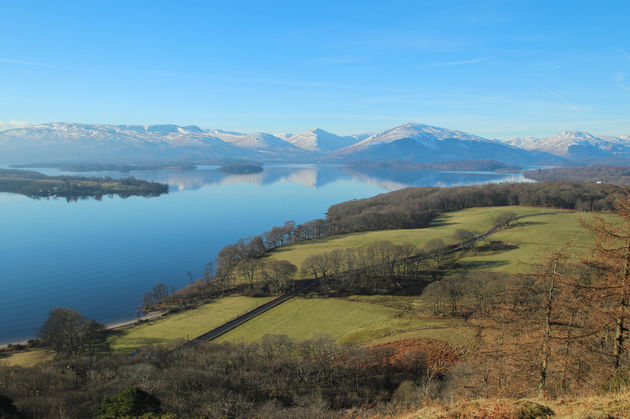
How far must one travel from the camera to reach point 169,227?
95.9 metres

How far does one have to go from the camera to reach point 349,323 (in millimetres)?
39000

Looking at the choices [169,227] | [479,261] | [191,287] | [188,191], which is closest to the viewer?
[191,287]

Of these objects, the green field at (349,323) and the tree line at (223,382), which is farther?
the green field at (349,323)

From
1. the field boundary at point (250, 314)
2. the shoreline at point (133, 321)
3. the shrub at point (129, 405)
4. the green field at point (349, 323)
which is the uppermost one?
the shrub at point (129, 405)

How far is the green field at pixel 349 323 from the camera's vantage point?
31578 millimetres

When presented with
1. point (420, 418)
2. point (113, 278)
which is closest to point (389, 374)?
point (420, 418)

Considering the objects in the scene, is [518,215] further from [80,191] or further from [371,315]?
[80,191]

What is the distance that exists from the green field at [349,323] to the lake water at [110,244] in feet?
66.1

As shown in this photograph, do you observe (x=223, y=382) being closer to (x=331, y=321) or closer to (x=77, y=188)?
(x=331, y=321)

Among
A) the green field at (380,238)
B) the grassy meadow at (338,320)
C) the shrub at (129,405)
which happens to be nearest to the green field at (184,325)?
the grassy meadow at (338,320)

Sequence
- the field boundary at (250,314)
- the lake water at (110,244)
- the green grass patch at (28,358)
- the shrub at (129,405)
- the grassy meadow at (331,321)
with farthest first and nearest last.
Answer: the lake water at (110,244), the field boundary at (250,314), the grassy meadow at (331,321), the green grass patch at (28,358), the shrub at (129,405)

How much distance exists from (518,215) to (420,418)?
300 feet

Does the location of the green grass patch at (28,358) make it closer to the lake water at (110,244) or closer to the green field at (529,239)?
the lake water at (110,244)

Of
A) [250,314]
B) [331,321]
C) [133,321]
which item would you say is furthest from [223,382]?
[133,321]
